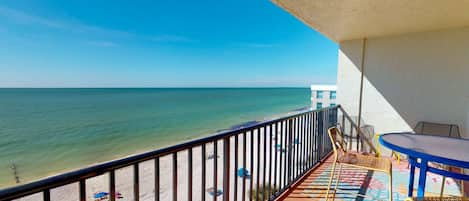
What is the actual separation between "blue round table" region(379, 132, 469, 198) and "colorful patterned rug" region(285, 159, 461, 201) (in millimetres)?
555

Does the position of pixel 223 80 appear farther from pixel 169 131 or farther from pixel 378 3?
pixel 378 3

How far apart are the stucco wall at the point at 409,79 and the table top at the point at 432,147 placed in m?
1.85

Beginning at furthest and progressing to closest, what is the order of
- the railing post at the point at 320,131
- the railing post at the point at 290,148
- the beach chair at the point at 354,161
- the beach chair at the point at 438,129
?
1. the railing post at the point at 320,131
2. the beach chair at the point at 438,129
3. the railing post at the point at 290,148
4. the beach chair at the point at 354,161

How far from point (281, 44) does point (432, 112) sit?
21.5m

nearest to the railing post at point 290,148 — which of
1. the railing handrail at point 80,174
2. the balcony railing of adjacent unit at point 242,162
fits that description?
the balcony railing of adjacent unit at point 242,162

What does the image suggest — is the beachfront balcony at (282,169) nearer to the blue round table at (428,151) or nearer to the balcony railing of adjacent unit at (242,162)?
the balcony railing of adjacent unit at (242,162)

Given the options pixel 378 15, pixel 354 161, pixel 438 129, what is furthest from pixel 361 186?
pixel 378 15

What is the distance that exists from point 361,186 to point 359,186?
0.9 inches

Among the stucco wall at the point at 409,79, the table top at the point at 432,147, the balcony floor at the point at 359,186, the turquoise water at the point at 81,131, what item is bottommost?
the turquoise water at the point at 81,131

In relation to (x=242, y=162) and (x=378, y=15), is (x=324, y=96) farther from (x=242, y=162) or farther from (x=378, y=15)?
(x=242, y=162)

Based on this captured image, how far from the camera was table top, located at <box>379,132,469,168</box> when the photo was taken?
1.48m

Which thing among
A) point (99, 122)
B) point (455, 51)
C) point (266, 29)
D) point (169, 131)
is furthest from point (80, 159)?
point (266, 29)

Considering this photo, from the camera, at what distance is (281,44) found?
23844mm

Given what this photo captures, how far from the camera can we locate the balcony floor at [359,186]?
2275 millimetres
